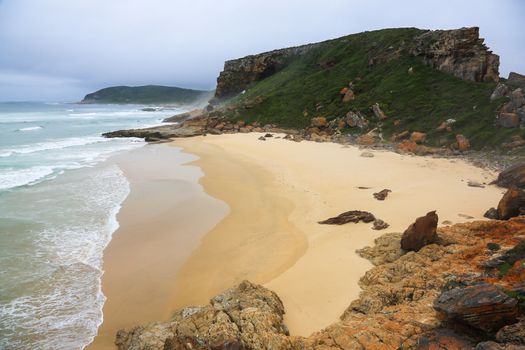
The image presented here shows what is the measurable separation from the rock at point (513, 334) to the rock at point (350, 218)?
7.45 m

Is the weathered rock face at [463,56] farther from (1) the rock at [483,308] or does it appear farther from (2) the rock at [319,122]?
(1) the rock at [483,308]

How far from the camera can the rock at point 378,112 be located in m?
39.3

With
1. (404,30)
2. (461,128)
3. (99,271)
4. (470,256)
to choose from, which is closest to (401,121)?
(461,128)

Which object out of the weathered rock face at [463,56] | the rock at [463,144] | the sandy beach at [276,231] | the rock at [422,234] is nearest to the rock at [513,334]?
the sandy beach at [276,231]

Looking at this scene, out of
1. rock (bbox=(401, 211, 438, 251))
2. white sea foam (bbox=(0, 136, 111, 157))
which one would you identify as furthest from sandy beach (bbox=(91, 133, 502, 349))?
white sea foam (bbox=(0, 136, 111, 157))

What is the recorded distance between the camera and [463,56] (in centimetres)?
4100

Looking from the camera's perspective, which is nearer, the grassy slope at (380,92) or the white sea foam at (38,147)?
the grassy slope at (380,92)

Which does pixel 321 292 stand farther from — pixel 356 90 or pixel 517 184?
pixel 356 90

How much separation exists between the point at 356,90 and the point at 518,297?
152ft

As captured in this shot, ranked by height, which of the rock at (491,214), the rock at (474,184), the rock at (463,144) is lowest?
the rock at (491,214)

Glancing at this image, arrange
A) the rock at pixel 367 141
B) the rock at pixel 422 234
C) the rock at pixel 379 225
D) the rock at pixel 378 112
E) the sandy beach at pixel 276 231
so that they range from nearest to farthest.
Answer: the sandy beach at pixel 276 231 → the rock at pixel 422 234 → the rock at pixel 379 225 → the rock at pixel 367 141 → the rock at pixel 378 112

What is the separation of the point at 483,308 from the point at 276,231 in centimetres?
818

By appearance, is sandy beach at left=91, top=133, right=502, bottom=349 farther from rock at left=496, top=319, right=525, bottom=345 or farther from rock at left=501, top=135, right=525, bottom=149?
rock at left=501, top=135, right=525, bottom=149

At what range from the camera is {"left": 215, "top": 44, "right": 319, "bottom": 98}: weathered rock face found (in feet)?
254
